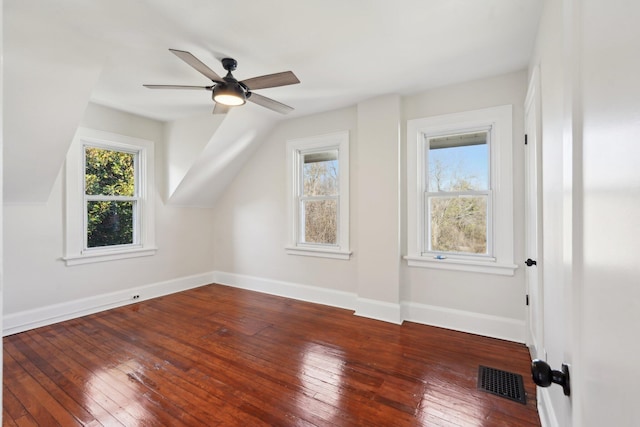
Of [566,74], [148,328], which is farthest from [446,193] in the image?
[148,328]

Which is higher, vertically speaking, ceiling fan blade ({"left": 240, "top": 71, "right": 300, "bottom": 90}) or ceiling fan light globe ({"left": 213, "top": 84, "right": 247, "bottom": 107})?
ceiling fan blade ({"left": 240, "top": 71, "right": 300, "bottom": 90})

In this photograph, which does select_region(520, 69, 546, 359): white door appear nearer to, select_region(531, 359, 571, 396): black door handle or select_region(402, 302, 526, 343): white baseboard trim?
select_region(402, 302, 526, 343): white baseboard trim

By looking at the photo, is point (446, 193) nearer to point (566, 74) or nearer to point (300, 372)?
point (300, 372)

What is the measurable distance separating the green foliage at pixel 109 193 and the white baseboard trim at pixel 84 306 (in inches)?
27.0

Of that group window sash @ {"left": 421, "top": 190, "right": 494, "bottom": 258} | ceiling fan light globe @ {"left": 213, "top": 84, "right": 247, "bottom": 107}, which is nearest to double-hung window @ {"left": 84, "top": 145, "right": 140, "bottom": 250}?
ceiling fan light globe @ {"left": 213, "top": 84, "right": 247, "bottom": 107}

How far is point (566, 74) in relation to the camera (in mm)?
710

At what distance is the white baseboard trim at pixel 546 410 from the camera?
1.54 metres

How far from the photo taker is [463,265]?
3.04m

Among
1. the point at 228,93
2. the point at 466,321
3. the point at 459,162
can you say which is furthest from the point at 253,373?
the point at 459,162

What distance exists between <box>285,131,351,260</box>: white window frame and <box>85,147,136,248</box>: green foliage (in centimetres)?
223

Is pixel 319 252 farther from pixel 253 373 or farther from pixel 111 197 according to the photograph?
→ pixel 111 197

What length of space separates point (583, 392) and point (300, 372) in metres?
2.04

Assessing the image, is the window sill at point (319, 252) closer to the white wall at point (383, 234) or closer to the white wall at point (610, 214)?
the white wall at point (383, 234)

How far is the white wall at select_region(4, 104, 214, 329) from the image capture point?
10.0 ft
